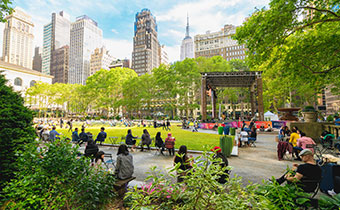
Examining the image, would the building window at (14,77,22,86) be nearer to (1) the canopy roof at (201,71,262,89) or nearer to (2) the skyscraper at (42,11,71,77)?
(1) the canopy roof at (201,71,262,89)

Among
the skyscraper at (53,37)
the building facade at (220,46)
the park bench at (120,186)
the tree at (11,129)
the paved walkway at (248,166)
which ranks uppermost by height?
the skyscraper at (53,37)

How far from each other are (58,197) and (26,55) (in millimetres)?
182683

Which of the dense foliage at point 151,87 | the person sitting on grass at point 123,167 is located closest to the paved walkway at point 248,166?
the person sitting on grass at point 123,167

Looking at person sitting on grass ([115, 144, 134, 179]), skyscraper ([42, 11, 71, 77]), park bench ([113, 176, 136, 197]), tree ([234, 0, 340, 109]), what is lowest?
park bench ([113, 176, 136, 197])

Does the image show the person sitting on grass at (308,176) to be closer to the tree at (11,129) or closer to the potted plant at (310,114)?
the tree at (11,129)

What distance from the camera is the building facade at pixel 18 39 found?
125 metres

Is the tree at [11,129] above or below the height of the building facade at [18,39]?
below

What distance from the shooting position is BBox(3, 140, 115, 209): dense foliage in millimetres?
2766

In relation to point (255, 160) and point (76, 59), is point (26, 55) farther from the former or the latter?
point (255, 160)

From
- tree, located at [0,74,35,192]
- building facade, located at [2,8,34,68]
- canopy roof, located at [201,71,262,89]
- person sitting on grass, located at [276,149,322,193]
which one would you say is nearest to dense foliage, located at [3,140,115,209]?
tree, located at [0,74,35,192]

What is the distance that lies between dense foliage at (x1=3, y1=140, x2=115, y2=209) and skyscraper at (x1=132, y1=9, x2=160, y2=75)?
11324cm

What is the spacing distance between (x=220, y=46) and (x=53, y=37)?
147375 mm

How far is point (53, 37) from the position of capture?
493ft

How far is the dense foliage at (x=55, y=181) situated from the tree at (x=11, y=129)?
0.52 metres
